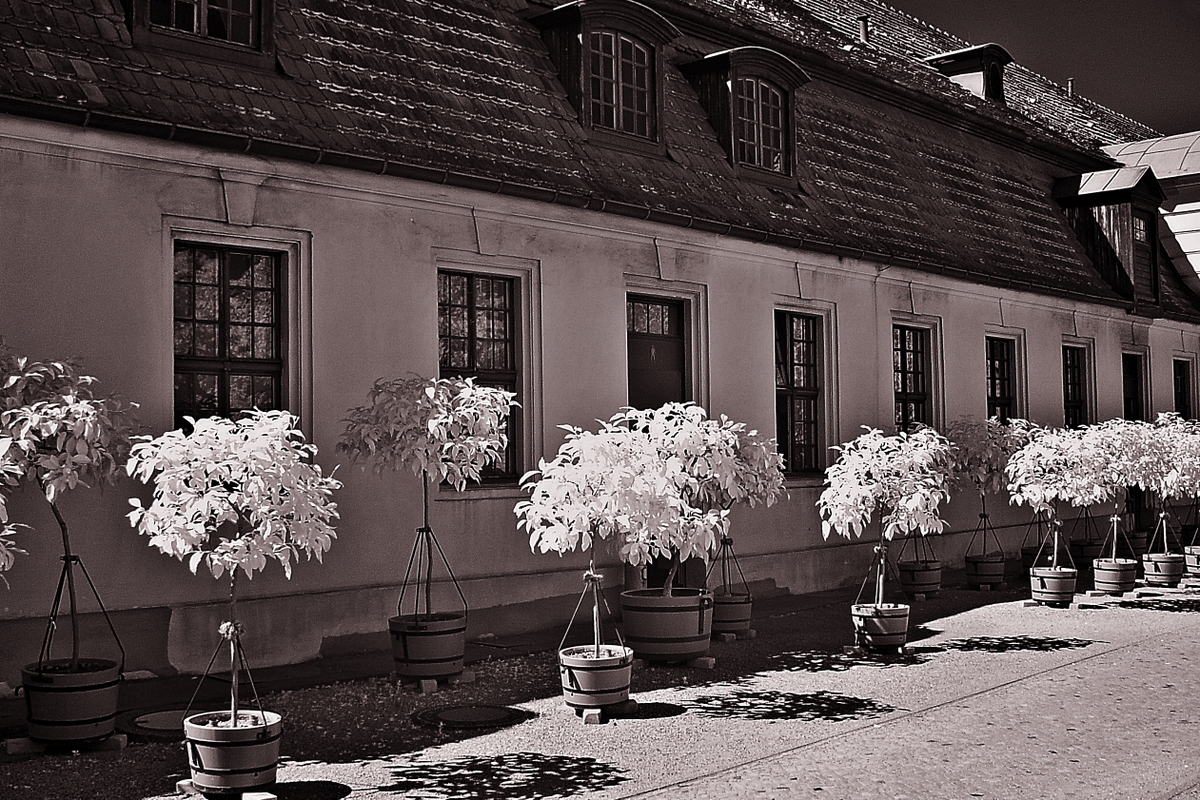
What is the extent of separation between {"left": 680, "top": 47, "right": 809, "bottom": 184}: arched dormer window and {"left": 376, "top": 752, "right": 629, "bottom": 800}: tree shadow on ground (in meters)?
9.79

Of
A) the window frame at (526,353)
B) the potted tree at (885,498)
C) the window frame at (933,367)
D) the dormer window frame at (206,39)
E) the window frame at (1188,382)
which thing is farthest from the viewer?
the window frame at (1188,382)

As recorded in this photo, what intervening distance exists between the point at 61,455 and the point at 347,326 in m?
3.81

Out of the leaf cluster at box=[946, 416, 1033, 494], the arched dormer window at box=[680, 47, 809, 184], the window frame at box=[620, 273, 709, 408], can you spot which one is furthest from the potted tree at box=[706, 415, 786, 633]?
the leaf cluster at box=[946, 416, 1033, 494]

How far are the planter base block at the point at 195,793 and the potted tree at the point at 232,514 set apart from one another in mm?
50

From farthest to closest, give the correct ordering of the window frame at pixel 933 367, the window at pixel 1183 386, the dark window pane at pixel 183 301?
the window at pixel 1183 386 → the window frame at pixel 933 367 → the dark window pane at pixel 183 301

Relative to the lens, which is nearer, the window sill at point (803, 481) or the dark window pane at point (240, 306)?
the dark window pane at point (240, 306)

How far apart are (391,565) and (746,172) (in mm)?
7244

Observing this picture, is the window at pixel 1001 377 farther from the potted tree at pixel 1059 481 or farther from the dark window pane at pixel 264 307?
the dark window pane at pixel 264 307

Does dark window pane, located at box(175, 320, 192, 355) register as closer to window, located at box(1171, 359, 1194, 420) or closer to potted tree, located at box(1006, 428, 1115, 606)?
potted tree, located at box(1006, 428, 1115, 606)

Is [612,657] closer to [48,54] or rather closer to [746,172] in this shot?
[48,54]

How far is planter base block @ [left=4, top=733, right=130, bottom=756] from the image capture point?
7672 millimetres

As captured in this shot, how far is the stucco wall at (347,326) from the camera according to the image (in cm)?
930

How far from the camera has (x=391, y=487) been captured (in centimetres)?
1128

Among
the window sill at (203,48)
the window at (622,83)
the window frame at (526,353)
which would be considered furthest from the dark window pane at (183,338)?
the window at (622,83)
